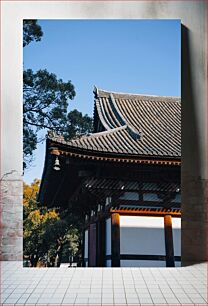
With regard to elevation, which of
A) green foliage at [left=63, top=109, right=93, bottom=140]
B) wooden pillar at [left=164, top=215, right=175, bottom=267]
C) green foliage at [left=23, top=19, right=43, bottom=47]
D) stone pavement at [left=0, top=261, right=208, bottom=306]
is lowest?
stone pavement at [left=0, top=261, right=208, bottom=306]

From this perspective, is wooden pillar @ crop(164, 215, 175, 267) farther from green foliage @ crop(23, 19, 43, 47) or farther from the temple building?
green foliage @ crop(23, 19, 43, 47)

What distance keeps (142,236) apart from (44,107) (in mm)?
1776

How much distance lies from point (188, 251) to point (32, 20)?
117 inches

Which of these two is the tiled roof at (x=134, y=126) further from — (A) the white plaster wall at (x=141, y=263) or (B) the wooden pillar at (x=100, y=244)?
(A) the white plaster wall at (x=141, y=263)

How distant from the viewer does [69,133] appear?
225 inches

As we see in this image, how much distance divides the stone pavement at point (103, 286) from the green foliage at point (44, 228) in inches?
18.7

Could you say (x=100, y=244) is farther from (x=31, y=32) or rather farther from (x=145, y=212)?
(x=31, y=32)

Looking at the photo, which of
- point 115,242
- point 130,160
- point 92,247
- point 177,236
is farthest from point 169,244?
point 92,247

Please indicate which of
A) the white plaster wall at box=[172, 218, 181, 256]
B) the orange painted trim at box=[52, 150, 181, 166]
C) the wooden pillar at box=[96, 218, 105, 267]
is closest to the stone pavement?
the white plaster wall at box=[172, 218, 181, 256]

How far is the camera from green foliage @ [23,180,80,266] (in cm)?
590

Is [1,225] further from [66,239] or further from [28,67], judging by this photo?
[28,67]

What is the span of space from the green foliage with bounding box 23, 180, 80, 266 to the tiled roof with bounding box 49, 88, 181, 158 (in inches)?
36.3

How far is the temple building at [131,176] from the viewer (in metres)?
5.51

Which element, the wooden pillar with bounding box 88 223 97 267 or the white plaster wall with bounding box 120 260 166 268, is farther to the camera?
the wooden pillar with bounding box 88 223 97 267
